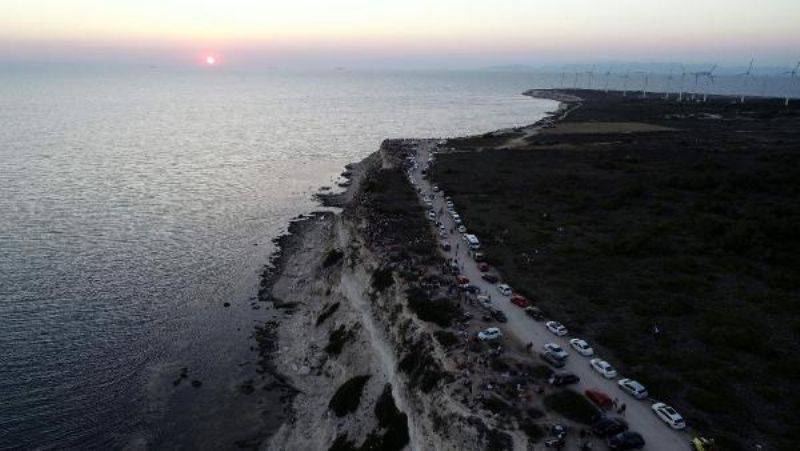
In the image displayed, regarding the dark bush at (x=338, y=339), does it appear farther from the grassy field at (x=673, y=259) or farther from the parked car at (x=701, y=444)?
the parked car at (x=701, y=444)

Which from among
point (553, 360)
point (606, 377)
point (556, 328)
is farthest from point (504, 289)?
point (606, 377)

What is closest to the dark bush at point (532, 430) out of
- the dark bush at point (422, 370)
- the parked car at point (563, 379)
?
the parked car at point (563, 379)

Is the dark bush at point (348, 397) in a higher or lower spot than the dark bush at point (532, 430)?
lower

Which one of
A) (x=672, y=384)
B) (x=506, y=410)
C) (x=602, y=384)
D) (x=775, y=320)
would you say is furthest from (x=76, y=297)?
(x=775, y=320)

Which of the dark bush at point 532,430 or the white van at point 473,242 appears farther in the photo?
the white van at point 473,242

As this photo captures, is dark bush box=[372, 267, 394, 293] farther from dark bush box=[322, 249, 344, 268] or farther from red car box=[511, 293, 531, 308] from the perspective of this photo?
dark bush box=[322, 249, 344, 268]

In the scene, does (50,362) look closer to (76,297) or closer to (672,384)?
(76,297)

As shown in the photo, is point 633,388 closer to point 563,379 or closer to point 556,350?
point 563,379

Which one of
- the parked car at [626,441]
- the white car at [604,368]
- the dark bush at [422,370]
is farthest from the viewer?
the dark bush at [422,370]
